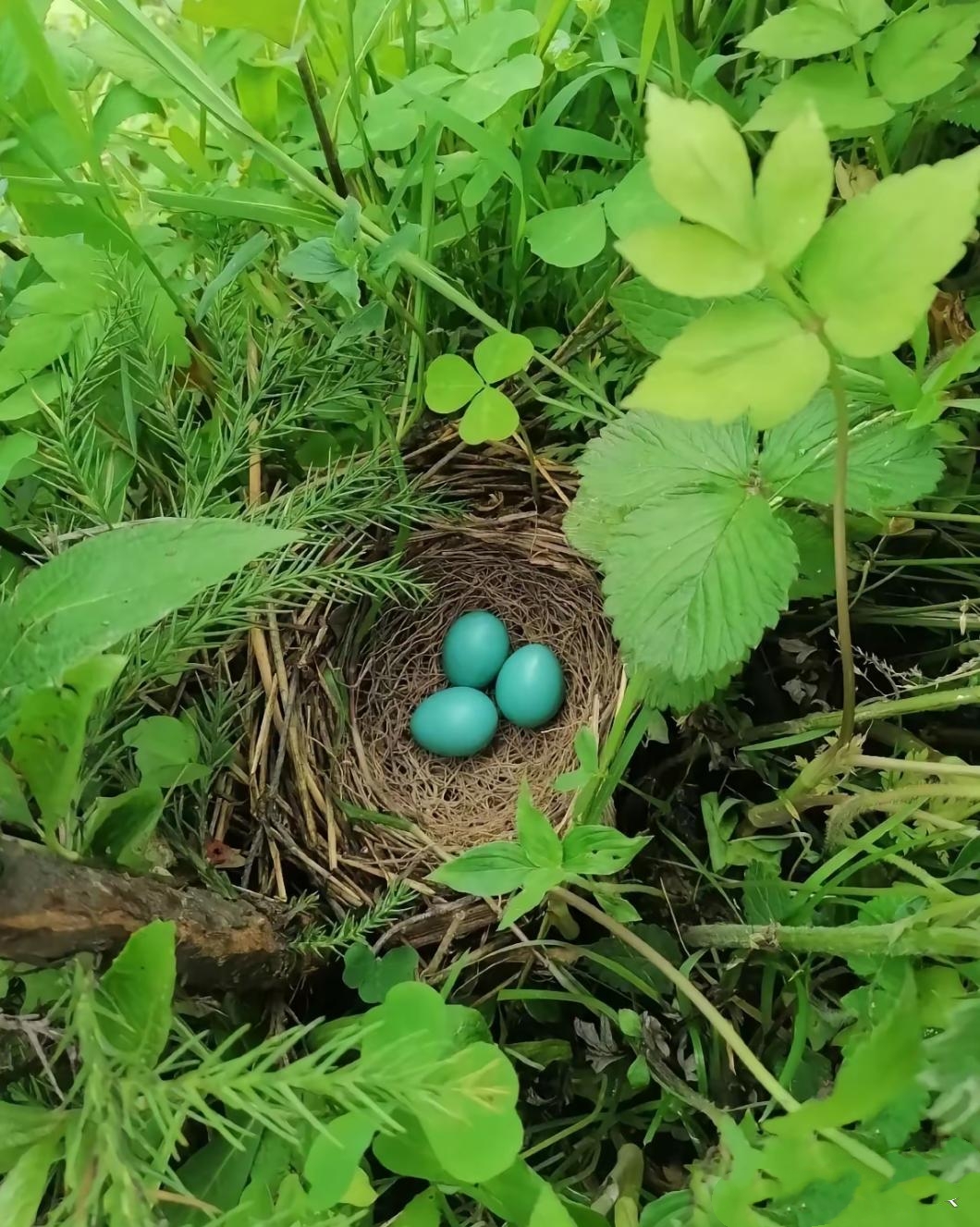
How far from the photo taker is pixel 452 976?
2.14ft


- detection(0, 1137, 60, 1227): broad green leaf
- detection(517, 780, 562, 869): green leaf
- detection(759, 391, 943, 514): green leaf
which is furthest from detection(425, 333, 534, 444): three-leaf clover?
detection(0, 1137, 60, 1227): broad green leaf

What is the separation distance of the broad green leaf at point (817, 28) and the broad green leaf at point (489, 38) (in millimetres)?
171

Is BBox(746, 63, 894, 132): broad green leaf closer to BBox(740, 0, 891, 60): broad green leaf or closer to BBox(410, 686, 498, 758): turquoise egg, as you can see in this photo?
BBox(740, 0, 891, 60): broad green leaf

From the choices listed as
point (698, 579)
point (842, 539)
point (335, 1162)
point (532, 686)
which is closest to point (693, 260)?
point (842, 539)

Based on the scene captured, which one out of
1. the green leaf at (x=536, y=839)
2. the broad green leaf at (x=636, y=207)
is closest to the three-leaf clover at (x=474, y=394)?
the broad green leaf at (x=636, y=207)

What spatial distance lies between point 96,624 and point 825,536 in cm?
52

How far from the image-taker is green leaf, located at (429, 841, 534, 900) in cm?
56

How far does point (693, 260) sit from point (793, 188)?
0.11 feet

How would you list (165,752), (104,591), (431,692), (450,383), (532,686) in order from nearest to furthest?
(104,591) → (165,752) → (450,383) → (532,686) → (431,692)

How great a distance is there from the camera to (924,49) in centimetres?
60

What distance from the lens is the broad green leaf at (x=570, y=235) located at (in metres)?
0.69

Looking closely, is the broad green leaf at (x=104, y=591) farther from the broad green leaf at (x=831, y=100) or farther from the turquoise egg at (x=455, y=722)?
the turquoise egg at (x=455, y=722)

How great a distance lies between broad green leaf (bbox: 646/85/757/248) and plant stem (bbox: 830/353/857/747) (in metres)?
0.07

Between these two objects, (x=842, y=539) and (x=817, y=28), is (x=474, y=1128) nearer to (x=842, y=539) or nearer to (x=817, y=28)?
(x=842, y=539)
